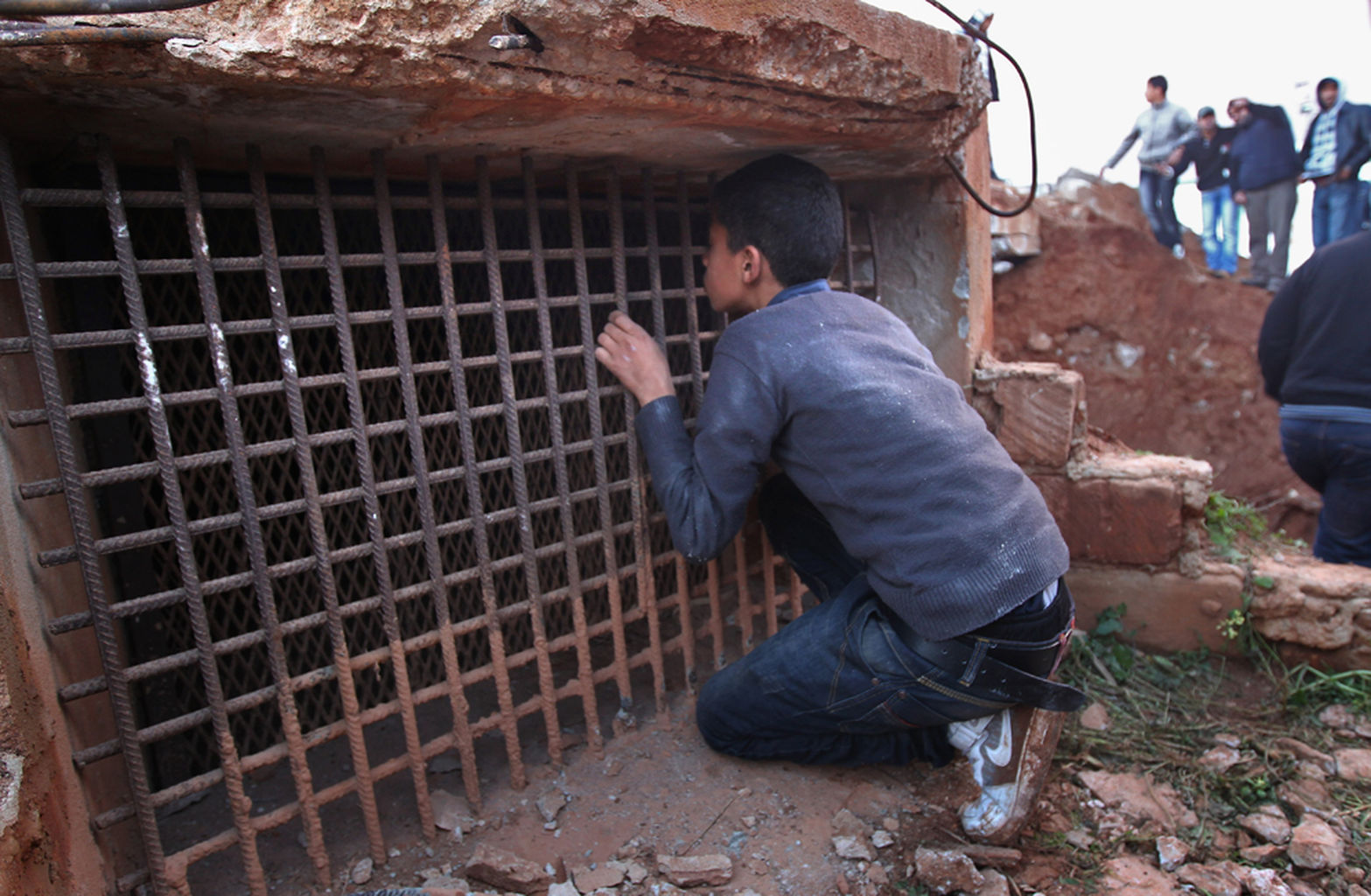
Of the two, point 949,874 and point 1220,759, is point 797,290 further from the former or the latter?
point 1220,759

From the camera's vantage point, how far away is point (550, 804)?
2.33 m

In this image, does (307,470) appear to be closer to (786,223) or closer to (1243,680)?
(786,223)

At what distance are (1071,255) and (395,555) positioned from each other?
6.80 m

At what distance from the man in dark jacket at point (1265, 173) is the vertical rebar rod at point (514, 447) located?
718 cm

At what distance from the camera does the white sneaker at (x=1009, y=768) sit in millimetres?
2266

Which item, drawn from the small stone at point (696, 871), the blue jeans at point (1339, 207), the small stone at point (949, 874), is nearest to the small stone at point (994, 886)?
the small stone at point (949, 874)

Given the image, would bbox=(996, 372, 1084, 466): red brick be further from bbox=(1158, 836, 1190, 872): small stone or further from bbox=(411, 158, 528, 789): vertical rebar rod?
bbox=(411, 158, 528, 789): vertical rebar rod

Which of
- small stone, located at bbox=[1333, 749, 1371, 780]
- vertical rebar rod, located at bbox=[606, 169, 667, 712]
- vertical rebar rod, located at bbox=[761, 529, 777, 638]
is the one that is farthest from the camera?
vertical rebar rod, located at bbox=[761, 529, 777, 638]

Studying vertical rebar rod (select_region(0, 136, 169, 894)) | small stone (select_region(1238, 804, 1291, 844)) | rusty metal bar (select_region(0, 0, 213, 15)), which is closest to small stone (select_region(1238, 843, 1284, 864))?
small stone (select_region(1238, 804, 1291, 844))

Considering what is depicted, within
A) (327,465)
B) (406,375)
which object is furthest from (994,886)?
(327,465)

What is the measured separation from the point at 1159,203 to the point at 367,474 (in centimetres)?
790

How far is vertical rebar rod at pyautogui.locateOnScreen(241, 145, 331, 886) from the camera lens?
1820mm

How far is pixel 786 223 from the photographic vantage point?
2.31m

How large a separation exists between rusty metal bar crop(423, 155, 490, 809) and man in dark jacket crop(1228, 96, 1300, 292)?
7365 millimetres
